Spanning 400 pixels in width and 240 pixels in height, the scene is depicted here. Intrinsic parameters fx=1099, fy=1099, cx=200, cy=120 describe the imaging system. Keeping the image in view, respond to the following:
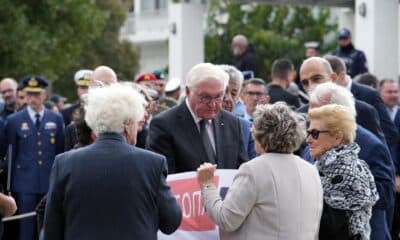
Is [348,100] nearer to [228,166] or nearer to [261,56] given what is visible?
[228,166]

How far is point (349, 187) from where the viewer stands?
757cm

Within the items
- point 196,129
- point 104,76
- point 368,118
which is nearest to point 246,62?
point 104,76

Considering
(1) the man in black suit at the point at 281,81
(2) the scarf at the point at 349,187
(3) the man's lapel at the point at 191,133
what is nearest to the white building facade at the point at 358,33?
(1) the man in black suit at the point at 281,81

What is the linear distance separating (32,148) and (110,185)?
25.3ft

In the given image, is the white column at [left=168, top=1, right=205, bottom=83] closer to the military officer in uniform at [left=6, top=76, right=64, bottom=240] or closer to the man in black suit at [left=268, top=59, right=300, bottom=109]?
the military officer in uniform at [left=6, top=76, right=64, bottom=240]

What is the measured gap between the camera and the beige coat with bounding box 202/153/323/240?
706cm

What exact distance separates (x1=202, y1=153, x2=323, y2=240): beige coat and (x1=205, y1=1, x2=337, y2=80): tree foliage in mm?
29603

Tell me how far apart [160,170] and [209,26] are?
34.2 meters

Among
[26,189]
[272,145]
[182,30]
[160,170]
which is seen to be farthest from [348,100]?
[182,30]

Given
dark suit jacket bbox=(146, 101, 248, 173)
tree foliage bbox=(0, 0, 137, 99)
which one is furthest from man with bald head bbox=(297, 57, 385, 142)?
tree foliage bbox=(0, 0, 137, 99)

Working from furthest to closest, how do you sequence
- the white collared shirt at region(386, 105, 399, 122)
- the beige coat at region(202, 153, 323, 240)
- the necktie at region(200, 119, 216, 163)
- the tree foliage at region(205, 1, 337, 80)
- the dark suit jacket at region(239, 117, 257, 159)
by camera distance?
1. the tree foliage at region(205, 1, 337, 80)
2. the white collared shirt at region(386, 105, 399, 122)
3. the dark suit jacket at region(239, 117, 257, 159)
4. the necktie at region(200, 119, 216, 163)
5. the beige coat at region(202, 153, 323, 240)

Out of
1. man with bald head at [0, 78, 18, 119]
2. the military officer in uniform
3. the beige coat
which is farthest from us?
man with bald head at [0, 78, 18, 119]

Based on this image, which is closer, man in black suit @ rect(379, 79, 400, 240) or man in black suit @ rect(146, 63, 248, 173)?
man in black suit @ rect(146, 63, 248, 173)

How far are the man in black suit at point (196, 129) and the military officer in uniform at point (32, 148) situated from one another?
19.5 ft
